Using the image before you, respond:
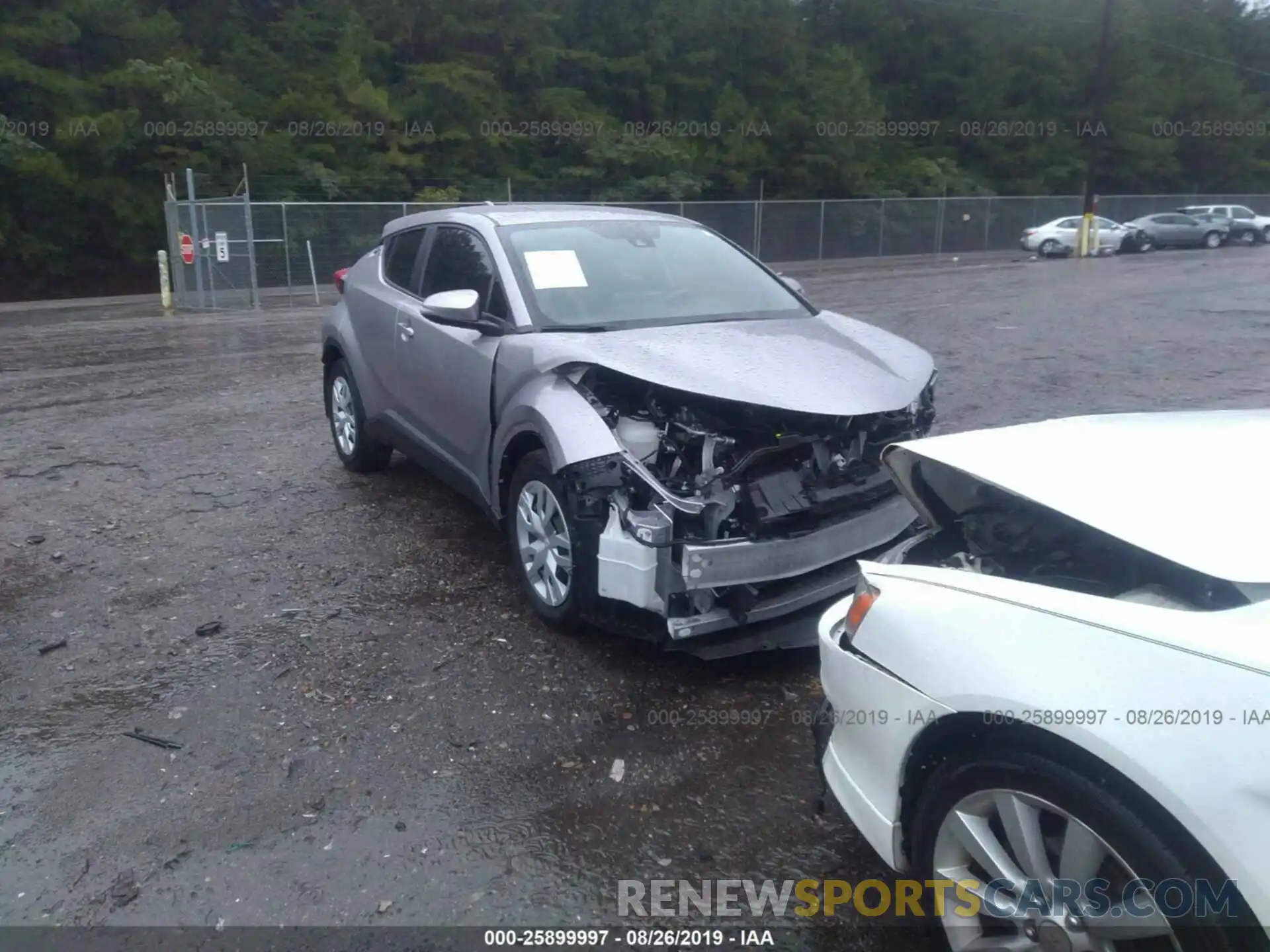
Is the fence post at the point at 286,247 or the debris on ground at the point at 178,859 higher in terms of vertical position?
the fence post at the point at 286,247

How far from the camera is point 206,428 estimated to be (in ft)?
28.2

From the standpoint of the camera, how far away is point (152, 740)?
395 centimetres

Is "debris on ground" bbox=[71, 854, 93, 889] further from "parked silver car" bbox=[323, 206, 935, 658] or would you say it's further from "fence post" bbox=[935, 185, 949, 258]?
"fence post" bbox=[935, 185, 949, 258]

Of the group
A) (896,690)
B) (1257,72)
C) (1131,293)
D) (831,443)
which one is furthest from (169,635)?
(1257,72)

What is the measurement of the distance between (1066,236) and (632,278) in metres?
32.2

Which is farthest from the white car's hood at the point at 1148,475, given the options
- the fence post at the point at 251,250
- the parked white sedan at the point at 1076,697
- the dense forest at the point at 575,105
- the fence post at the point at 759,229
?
the dense forest at the point at 575,105

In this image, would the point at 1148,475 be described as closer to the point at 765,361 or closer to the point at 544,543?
the point at 765,361

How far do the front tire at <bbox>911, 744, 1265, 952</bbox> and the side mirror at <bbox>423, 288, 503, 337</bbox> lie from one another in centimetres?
311

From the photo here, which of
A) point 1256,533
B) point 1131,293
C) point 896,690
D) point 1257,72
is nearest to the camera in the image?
point 1256,533

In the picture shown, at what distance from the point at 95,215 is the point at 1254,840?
29.5 meters

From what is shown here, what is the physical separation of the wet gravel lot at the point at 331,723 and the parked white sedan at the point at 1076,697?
40 cm

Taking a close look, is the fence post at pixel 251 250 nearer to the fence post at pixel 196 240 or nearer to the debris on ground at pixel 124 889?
the fence post at pixel 196 240

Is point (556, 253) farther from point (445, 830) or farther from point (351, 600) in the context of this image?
point (445, 830)

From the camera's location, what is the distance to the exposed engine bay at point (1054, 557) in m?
2.39
